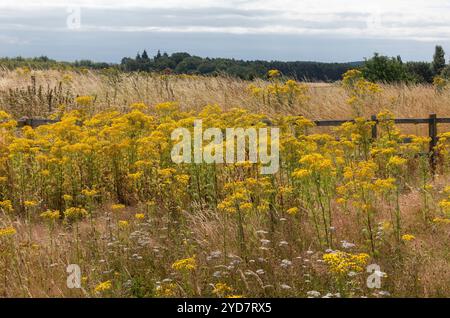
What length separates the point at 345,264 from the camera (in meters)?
4.41

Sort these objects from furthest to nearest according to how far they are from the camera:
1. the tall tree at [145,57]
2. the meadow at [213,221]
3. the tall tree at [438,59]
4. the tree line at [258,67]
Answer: the tall tree at [145,57] < the tall tree at [438,59] < the tree line at [258,67] < the meadow at [213,221]

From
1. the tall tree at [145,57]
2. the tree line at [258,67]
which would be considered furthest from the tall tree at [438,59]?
the tall tree at [145,57]

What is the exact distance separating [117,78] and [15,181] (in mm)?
9189

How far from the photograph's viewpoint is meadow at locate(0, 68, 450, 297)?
16.5ft

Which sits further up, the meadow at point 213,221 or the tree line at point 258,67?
the tree line at point 258,67

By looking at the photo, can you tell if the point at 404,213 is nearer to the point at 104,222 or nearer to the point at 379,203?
the point at 379,203

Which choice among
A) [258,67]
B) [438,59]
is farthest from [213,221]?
[438,59]

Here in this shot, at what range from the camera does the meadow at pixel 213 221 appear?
502 centimetres

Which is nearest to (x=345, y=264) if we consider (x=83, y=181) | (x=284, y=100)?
(x=83, y=181)

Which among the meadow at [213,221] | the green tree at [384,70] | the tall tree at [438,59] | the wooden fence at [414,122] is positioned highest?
the tall tree at [438,59]

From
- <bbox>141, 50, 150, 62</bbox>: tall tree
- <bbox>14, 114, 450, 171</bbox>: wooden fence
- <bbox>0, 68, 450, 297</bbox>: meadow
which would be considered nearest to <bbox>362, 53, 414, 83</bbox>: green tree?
<bbox>14, 114, 450, 171</bbox>: wooden fence

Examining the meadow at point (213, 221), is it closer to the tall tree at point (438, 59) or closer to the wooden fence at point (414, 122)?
the wooden fence at point (414, 122)

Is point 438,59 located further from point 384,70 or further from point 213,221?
point 213,221

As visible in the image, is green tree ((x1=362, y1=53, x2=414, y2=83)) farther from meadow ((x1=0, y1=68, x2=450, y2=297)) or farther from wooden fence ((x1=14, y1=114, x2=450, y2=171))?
meadow ((x1=0, y1=68, x2=450, y2=297))
